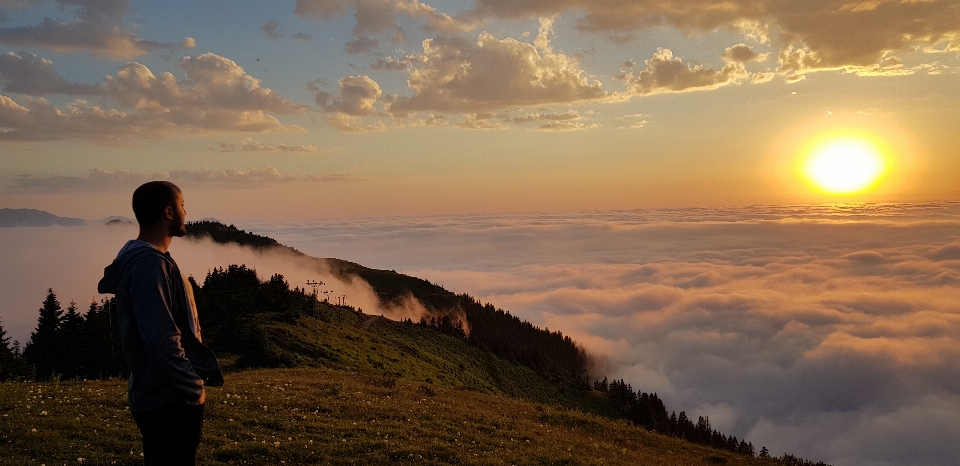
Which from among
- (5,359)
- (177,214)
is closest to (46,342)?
(5,359)

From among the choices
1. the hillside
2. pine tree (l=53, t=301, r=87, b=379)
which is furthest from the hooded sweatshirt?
pine tree (l=53, t=301, r=87, b=379)

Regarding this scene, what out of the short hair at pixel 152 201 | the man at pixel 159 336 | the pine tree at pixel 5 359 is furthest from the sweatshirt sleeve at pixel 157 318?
the pine tree at pixel 5 359

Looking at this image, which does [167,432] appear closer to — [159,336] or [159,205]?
[159,336]

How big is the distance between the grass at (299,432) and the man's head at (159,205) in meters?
10.0

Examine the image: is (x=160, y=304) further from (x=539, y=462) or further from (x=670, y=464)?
(x=670, y=464)

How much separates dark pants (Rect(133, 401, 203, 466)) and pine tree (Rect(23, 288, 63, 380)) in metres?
66.7

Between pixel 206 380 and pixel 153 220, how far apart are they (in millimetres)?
2038

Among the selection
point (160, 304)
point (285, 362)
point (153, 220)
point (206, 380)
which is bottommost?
point (285, 362)

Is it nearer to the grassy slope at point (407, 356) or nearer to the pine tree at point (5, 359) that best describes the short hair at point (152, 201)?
the grassy slope at point (407, 356)

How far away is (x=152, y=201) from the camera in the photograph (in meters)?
6.41

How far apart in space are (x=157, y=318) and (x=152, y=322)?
60 millimetres

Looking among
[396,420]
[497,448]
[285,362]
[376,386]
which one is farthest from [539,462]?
[285,362]

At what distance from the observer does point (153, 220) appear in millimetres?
6410

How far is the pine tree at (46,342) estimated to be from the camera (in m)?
59.0
